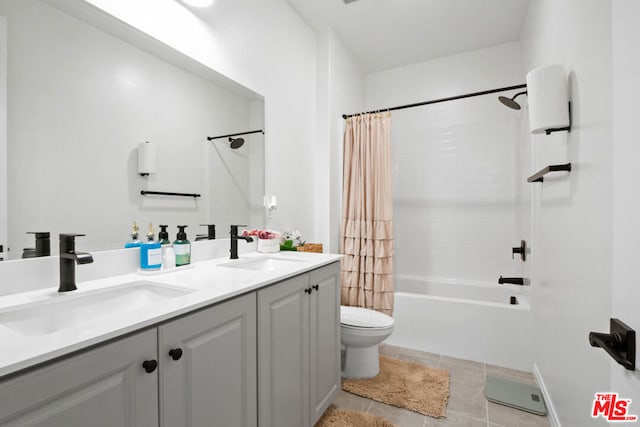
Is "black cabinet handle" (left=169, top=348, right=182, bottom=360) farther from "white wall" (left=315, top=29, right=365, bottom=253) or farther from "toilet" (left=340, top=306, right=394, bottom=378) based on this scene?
"white wall" (left=315, top=29, right=365, bottom=253)

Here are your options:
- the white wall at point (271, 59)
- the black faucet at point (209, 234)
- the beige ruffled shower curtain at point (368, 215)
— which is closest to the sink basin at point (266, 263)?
the black faucet at point (209, 234)

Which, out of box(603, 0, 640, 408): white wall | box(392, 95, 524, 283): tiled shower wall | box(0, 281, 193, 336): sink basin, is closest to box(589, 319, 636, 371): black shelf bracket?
box(603, 0, 640, 408): white wall

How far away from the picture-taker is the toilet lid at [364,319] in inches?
79.4

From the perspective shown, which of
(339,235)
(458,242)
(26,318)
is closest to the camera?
(26,318)

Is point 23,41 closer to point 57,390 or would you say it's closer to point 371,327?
point 57,390

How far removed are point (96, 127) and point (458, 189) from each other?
10.3 feet

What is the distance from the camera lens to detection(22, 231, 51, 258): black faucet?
1.02 meters

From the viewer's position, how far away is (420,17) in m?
2.61

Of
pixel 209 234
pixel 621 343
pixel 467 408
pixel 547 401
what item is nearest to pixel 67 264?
pixel 209 234

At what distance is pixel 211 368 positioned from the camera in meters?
0.96

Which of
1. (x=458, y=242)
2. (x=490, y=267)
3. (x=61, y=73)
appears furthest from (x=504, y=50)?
(x=61, y=73)

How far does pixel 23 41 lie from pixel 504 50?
3636mm

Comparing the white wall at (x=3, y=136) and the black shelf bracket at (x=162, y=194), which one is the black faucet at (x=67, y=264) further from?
the black shelf bracket at (x=162, y=194)

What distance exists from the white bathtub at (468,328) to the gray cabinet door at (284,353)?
1426 millimetres
